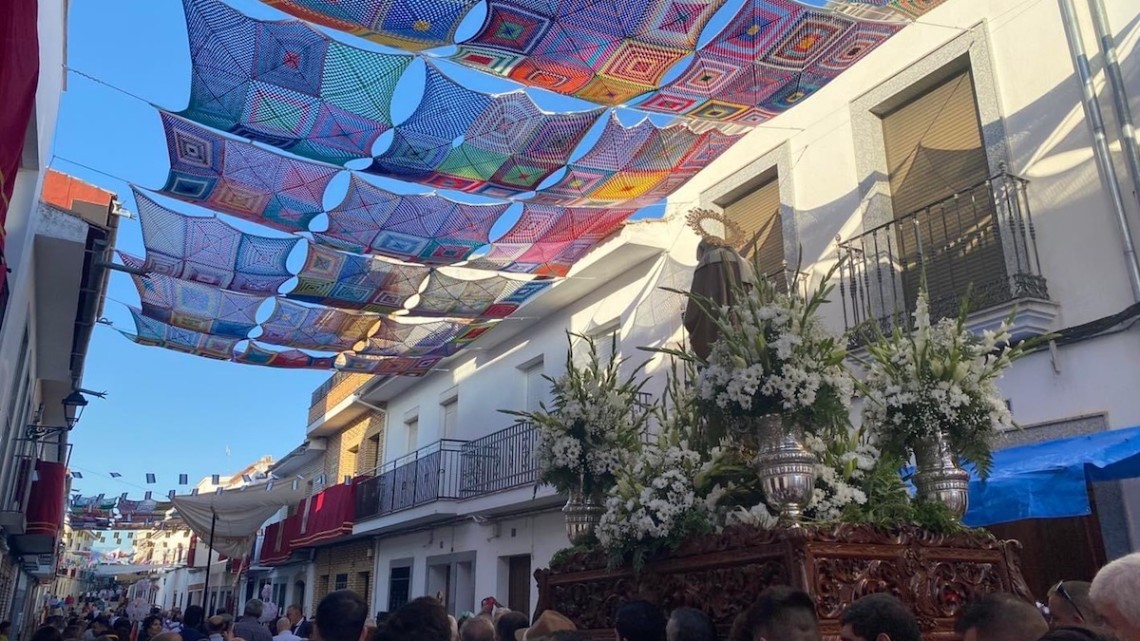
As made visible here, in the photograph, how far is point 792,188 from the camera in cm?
965

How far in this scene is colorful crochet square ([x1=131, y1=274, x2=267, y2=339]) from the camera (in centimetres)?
1032

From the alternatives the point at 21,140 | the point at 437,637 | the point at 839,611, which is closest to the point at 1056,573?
the point at 839,611

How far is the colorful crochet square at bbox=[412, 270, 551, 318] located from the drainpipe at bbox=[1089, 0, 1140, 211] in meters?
6.65

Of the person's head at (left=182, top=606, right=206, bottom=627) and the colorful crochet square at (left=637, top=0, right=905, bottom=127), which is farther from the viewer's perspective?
the person's head at (left=182, top=606, right=206, bottom=627)

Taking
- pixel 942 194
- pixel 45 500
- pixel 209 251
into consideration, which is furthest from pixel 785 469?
pixel 45 500

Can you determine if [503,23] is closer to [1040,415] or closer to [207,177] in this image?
[207,177]

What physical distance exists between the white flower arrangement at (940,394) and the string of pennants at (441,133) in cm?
329

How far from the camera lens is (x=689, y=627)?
116 inches

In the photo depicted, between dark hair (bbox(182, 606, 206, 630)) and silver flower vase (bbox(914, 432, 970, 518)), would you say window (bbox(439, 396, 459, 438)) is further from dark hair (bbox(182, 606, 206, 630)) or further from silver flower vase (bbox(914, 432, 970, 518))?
silver flower vase (bbox(914, 432, 970, 518))

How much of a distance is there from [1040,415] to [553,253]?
545 centimetres

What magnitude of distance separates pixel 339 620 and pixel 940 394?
2.63m

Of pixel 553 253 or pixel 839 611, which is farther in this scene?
pixel 553 253

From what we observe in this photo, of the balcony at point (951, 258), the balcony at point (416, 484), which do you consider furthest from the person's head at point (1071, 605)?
the balcony at point (416, 484)

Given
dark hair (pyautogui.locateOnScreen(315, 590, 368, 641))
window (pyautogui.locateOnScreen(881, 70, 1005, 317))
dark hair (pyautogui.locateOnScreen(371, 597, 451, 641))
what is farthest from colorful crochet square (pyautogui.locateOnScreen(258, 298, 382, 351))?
dark hair (pyautogui.locateOnScreen(371, 597, 451, 641))
